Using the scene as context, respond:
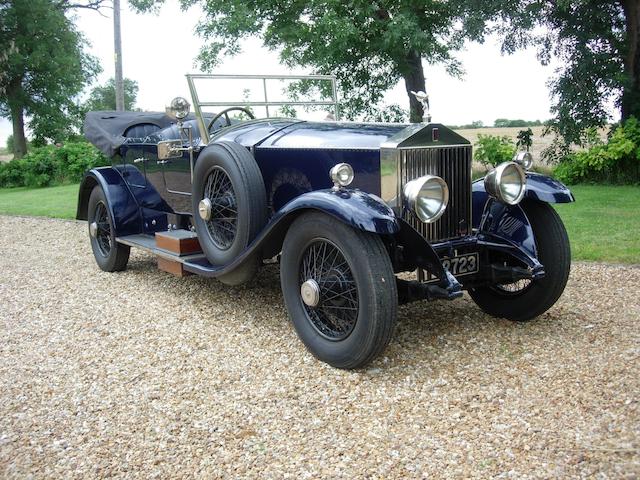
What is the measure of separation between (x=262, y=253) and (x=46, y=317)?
1996mm

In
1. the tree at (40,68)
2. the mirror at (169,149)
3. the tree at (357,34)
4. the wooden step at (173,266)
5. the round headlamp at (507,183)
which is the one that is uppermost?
the tree at (40,68)

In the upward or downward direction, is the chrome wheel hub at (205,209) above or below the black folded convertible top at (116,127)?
below

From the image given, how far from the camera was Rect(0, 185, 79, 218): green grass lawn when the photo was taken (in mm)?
11793

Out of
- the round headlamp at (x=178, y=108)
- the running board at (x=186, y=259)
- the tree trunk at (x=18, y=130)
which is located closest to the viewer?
the running board at (x=186, y=259)

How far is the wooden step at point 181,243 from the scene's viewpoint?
501 cm

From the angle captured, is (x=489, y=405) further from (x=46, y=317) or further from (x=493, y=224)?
(x=46, y=317)

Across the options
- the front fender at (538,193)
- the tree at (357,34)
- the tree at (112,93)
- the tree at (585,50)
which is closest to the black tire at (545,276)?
the front fender at (538,193)

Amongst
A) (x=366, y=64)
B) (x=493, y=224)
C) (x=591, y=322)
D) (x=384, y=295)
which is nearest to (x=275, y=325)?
(x=384, y=295)

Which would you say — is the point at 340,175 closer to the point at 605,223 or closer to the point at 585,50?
the point at 605,223

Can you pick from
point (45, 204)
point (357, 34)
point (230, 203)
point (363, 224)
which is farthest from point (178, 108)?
point (45, 204)

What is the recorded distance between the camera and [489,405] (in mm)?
3111

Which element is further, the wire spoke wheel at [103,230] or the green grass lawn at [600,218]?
the wire spoke wheel at [103,230]

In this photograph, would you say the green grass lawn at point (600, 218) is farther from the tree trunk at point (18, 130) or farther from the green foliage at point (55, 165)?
the tree trunk at point (18, 130)

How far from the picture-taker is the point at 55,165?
19.4 m
